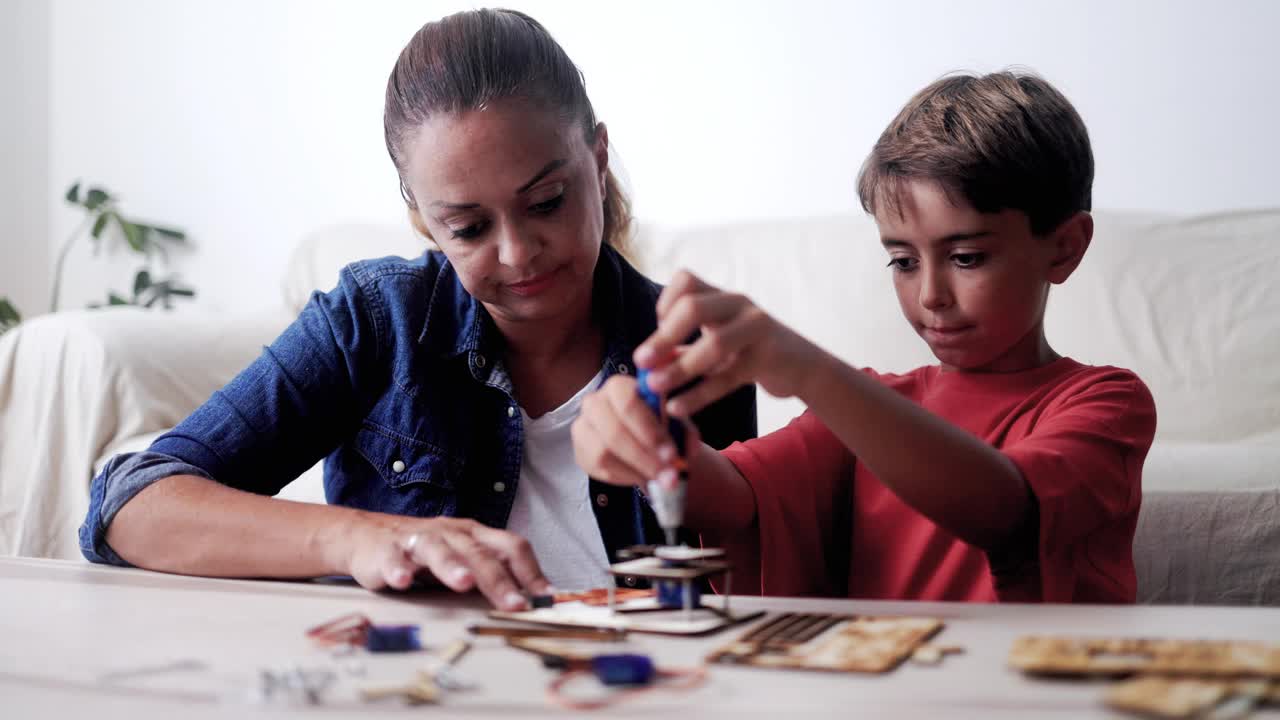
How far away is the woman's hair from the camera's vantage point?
45.1 inches

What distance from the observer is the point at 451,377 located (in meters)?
1.28

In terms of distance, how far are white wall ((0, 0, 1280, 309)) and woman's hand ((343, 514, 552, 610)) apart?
188cm

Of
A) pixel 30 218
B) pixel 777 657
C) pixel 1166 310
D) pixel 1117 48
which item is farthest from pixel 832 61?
pixel 30 218

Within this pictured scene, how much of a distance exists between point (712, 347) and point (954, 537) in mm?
408

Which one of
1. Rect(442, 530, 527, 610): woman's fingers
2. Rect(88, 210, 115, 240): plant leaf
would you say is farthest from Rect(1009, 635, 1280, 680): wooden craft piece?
Rect(88, 210, 115, 240): plant leaf

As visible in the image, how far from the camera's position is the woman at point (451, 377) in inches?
40.6

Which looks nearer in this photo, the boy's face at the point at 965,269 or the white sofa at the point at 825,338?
the boy's face at the point at 965,269

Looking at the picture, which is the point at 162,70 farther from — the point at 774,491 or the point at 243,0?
the point at 774,491

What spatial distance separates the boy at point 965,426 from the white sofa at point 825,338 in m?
0.80

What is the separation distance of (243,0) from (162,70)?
35cm

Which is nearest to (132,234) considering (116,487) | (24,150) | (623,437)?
(24,150)

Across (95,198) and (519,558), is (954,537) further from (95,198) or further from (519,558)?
(95,198)

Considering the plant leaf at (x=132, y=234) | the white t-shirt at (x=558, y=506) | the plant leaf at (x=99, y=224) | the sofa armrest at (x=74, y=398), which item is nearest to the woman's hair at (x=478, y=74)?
the white t-shirt at (x=558, y=506)

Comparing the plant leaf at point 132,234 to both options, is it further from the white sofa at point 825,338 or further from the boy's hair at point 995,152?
the boy's hair at point 995,152
